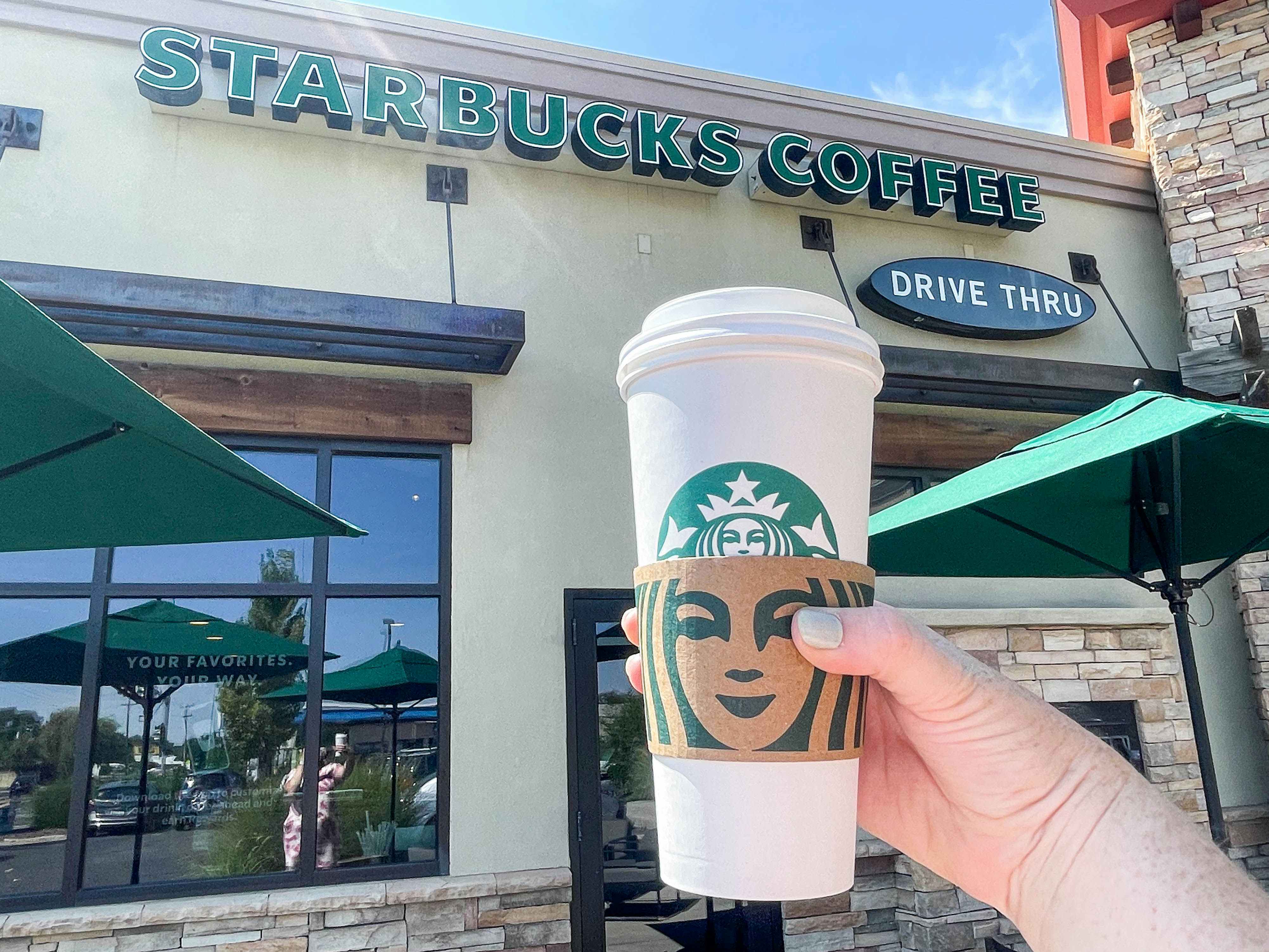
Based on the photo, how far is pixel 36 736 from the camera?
4.60 m

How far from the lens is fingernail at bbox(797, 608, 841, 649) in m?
1.19

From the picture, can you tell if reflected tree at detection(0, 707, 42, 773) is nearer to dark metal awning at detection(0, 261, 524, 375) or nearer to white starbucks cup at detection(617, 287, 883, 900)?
→ dark metal awning at detection(0, 261, 524, 375)

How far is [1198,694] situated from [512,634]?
3.48 meters

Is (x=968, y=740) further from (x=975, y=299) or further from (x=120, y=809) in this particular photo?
(x=975, y=299)

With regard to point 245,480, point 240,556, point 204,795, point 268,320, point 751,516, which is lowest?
point 204,795

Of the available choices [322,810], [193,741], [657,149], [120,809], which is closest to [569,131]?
[657,149]

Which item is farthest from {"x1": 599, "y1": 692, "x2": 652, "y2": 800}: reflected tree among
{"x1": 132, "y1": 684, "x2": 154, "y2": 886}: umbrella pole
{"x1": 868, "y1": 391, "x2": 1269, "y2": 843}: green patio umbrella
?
{"x1": 132, "y1": 684, "x2": 154, "y2": 886}: umbrella pole

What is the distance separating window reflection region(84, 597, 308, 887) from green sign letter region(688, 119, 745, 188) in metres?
4.06

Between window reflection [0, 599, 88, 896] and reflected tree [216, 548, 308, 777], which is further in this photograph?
reflected tree [216, 548, 308, 777]

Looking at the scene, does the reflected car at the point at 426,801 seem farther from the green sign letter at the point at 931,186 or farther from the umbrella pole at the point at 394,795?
the green sign letter at the point at 931,186

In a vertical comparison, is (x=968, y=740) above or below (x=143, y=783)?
above

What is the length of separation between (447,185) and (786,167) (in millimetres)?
2458

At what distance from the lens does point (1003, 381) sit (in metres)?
6.36

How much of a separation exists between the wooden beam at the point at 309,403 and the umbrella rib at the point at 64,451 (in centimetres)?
252
